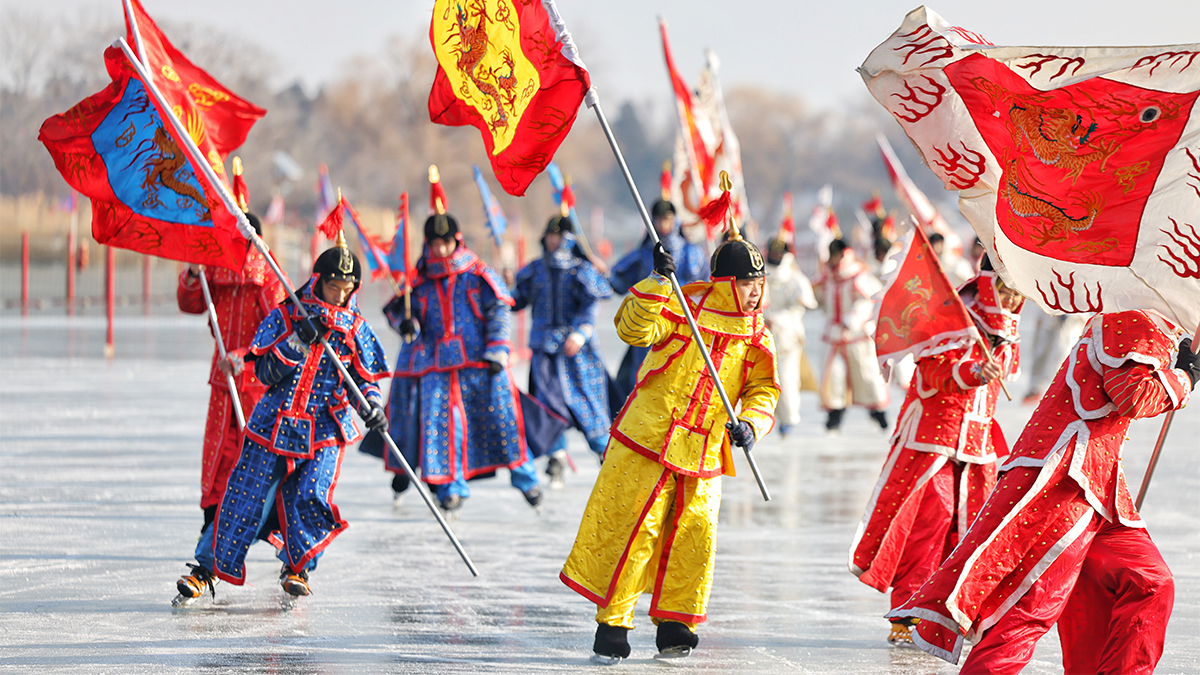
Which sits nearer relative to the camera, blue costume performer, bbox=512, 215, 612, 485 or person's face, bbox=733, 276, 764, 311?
person's face, bbox=733, 276, 764, 311

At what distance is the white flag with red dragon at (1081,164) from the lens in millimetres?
3477

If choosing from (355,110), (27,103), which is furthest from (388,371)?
(355,110)

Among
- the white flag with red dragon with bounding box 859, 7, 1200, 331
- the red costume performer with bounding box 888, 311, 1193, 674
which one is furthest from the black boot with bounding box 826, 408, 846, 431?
the red costume performer with bounding box 888, 311, 1193, 674

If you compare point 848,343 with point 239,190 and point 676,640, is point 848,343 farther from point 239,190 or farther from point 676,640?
point 676,640

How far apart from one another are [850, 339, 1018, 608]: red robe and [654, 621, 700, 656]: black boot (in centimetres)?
74

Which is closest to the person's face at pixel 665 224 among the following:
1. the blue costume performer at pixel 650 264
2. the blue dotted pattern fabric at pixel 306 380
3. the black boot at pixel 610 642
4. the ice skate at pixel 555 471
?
the blue costume performer at pixel 650 264

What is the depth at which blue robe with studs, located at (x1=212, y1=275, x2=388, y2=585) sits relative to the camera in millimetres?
5180

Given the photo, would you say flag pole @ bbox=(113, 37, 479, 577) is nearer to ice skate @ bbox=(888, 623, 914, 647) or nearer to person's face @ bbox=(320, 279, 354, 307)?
person's face @ bbox=(320, 279, 354, 307)

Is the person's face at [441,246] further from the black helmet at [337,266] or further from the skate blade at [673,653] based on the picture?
the skate blade at [673,653]

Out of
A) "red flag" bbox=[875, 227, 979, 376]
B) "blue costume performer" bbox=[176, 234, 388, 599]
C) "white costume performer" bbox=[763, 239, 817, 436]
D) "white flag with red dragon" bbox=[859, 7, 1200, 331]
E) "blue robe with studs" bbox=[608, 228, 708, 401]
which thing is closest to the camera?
"white flag with red dragon" bbox=[859, 7, 1200, 331]

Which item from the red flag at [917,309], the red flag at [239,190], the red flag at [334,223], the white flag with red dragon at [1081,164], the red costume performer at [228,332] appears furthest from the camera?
the red flag at [239,190]

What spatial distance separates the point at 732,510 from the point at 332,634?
11.3 feet

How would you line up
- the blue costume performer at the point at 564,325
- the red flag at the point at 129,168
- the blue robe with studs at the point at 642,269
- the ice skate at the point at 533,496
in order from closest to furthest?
the red flag at the point at 129,168 < the ice skate at the point at 533,496 < the blue costume performer at the point at 564,325 < the blue robe with studs at the point at 642,269

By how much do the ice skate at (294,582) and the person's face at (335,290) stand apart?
3.63 feet
